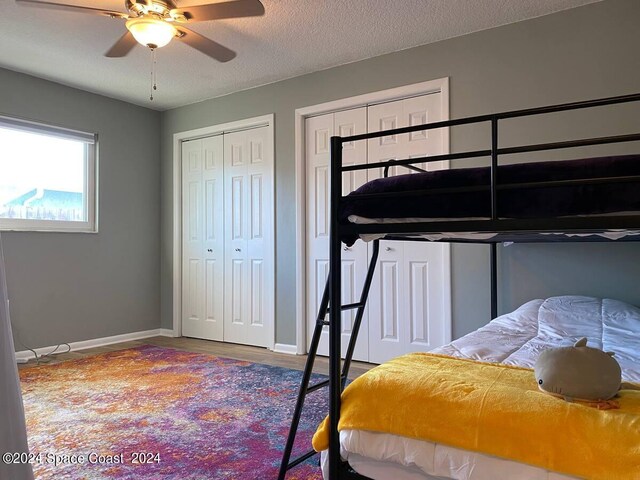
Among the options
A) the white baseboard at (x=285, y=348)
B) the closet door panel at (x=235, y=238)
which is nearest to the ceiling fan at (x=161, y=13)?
the closet door panel at (x=235, y=238)

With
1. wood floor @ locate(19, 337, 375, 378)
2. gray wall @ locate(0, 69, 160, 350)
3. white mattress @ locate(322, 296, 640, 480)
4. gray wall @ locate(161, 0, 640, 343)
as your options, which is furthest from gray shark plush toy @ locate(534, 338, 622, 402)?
gray wall @ locate(0, 69, 160, 350)

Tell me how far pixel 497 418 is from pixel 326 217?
2.87 meters

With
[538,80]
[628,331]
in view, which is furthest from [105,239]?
[628,331]

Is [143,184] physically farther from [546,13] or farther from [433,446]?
[433,446]

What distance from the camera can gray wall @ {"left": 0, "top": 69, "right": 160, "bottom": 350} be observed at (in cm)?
386

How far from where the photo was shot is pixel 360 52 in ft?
11.4

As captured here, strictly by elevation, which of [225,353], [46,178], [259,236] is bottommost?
[225,353]

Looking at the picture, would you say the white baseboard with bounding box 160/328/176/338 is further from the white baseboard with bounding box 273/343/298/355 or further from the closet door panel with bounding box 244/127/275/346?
the white baseboard with bounding box 273/343/298/355

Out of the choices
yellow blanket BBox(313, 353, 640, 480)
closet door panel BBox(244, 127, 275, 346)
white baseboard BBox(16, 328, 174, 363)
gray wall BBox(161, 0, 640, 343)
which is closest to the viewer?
yellow blanket BBox(313, 353, 640, 480)

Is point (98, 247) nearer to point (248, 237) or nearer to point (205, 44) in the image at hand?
point (248, 237)

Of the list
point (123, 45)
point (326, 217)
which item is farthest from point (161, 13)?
point (326, 217)

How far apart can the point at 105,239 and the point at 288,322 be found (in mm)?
2060

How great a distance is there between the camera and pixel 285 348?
4.01 meters

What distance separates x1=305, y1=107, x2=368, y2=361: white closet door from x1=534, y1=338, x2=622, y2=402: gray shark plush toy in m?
2.54
